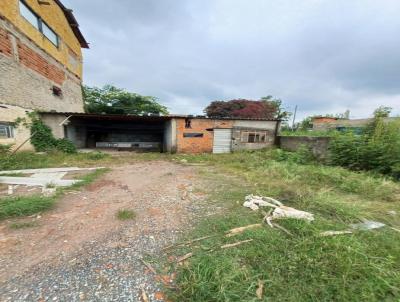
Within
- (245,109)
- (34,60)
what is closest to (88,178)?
(34,60)

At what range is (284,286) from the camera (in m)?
1.95

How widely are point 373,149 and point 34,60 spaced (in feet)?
52.9

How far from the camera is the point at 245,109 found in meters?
27.0

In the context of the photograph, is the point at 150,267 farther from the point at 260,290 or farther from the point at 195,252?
the point at 260,290

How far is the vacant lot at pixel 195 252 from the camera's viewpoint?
192cm

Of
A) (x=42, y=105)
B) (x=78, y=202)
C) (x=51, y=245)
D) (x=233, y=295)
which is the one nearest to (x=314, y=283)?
(x=233, y=295)

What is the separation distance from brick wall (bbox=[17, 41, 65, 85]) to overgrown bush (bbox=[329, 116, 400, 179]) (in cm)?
1516

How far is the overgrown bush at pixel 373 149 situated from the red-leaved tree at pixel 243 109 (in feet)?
61.3

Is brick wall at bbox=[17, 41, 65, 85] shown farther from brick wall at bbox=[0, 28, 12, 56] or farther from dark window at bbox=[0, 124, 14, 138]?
dark window at bbox=[0, 124, 14, 138]

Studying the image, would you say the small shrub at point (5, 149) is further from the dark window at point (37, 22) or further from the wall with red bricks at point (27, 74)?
the dark window at point (37, 22)

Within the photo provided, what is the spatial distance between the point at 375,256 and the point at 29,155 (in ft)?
39.1

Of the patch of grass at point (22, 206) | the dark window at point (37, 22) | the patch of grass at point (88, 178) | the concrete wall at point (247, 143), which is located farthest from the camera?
the concrete wall at point (247, 143)

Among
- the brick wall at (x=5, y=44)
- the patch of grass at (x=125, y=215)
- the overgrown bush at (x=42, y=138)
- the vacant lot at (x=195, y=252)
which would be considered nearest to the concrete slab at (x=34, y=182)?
the vacant lot at (x=195, y=252)

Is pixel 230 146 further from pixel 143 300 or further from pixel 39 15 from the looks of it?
pixel 39 15
